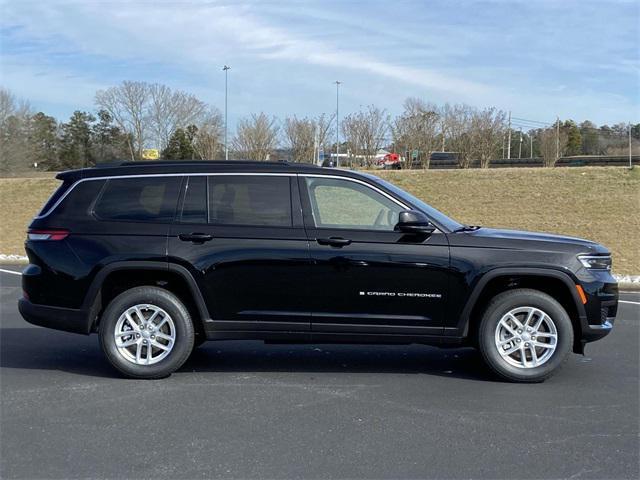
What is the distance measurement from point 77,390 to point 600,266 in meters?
4.51

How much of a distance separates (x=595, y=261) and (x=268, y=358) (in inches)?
124

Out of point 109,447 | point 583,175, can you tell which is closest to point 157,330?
point 109,447

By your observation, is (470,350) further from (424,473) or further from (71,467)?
(71,467)

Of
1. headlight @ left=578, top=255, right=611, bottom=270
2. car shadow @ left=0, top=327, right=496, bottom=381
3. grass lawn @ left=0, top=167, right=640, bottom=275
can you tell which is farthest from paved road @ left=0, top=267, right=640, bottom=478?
grass lawn @ left=0, top=167, right=640, bottom=275

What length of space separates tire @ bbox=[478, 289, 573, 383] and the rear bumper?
134 inches

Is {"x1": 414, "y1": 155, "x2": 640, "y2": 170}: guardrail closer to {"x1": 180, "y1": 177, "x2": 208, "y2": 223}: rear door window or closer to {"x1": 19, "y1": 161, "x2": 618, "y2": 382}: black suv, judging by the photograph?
{"x1": 19, "y1": 161, "x2": 618, "y2": 382}: black suv

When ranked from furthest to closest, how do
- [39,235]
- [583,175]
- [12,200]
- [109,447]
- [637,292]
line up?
[12,200]
[583,175]
[637,292]
[39,235]
[109,447]

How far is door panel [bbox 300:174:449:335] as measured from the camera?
5.63 meters

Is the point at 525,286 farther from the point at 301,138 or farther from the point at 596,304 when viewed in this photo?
the point at 301,138

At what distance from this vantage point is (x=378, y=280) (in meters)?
5.64

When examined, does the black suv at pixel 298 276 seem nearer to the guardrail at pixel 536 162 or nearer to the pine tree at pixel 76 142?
the guardrail at pixel 536 162

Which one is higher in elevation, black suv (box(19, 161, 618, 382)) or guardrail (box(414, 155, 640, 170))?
guardrail (box(414, 155, 640, 170))

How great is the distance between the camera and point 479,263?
561cm

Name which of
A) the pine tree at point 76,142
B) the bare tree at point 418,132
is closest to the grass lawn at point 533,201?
the bare tree at point 418,132
